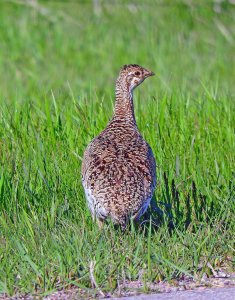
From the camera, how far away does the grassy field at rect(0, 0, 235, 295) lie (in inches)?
215

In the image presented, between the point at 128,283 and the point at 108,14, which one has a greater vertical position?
the point at 108,14

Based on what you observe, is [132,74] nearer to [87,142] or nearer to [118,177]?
[87,142]

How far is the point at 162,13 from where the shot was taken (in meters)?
14.7

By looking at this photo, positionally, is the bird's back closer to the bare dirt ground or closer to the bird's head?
the bare dirt ground

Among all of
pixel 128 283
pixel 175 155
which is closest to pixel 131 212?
pixel 128 283

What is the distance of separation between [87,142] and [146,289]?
8.82ft

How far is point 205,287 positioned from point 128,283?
42 centimetres

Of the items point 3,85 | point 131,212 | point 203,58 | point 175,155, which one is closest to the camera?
point 131,212

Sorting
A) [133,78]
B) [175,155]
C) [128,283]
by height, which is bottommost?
[128,283]

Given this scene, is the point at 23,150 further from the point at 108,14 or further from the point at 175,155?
the point at 108,14

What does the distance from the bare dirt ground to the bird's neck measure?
185 cm

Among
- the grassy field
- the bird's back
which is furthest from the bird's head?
the bird's back

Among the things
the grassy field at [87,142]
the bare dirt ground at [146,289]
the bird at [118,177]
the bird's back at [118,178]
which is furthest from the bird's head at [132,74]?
A: the bare dirt ground at [146,289]

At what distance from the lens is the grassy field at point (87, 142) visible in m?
5.45
